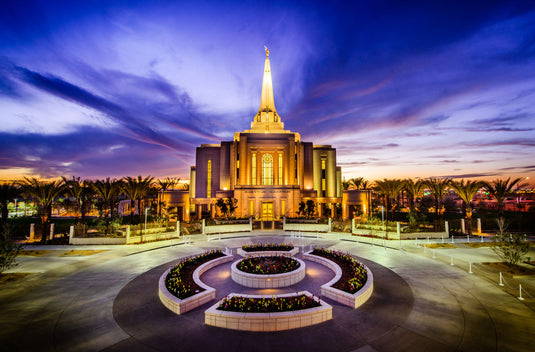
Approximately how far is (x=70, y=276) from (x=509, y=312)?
2130 centimetres

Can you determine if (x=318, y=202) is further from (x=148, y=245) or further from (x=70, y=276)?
(x=70, y=276)

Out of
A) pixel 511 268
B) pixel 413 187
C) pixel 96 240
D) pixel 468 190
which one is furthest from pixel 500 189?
pixel 96 240

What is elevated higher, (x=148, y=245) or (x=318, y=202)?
(x=318, y=202)

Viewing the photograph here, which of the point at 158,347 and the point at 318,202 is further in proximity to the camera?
the point at 318,202

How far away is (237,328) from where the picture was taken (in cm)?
815

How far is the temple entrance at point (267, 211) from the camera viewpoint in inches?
1516

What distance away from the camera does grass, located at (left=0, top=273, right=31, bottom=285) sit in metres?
12.5

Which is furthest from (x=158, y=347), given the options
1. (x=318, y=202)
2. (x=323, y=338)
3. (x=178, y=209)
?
(x=178, y=209)

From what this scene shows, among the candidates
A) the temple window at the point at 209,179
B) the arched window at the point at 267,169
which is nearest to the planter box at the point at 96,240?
the temple window at the point at 209,179

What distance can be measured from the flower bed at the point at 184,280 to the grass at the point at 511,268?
57.9ft

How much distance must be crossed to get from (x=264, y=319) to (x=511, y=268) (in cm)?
1629

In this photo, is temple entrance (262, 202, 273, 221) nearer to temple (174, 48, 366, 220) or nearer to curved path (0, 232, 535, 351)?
temple (174, 48, 366, 220)

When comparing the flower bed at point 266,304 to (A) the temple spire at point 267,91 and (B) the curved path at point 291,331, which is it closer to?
(B) the curved path at point 291,331

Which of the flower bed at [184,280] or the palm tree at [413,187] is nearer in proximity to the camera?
the flower bed at [184,280]
